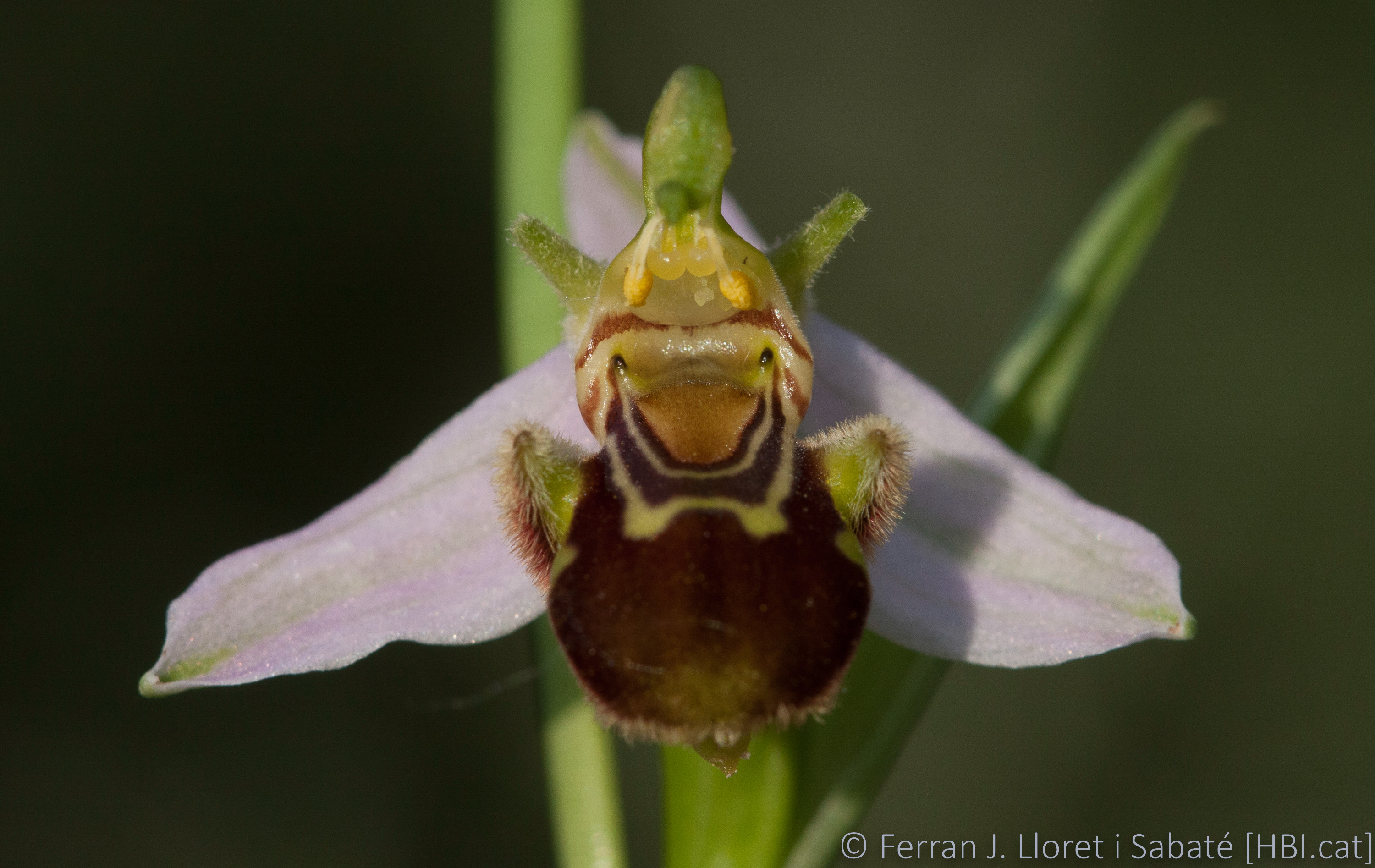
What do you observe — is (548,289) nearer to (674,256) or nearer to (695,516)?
(674,256)

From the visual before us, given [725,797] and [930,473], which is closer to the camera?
[725,797]

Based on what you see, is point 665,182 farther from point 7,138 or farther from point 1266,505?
point 1266,505

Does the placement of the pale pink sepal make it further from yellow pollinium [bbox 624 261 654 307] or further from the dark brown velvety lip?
the dark brown velvety lip

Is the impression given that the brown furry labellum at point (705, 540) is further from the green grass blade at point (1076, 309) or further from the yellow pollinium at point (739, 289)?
the green grass blade at point (1076, 309)

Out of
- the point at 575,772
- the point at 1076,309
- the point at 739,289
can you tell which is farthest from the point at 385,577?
the point at 1076,309

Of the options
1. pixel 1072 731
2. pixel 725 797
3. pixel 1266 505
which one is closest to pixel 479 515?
pixel 725 797

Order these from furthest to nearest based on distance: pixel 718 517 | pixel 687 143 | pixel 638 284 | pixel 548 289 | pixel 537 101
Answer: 1. pixel 537 101
2. pixel 548 289
3. pixel 638 284
4. pixel 687 143
5. pixel 718 517

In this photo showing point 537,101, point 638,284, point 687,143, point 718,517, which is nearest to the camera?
point 718,517
